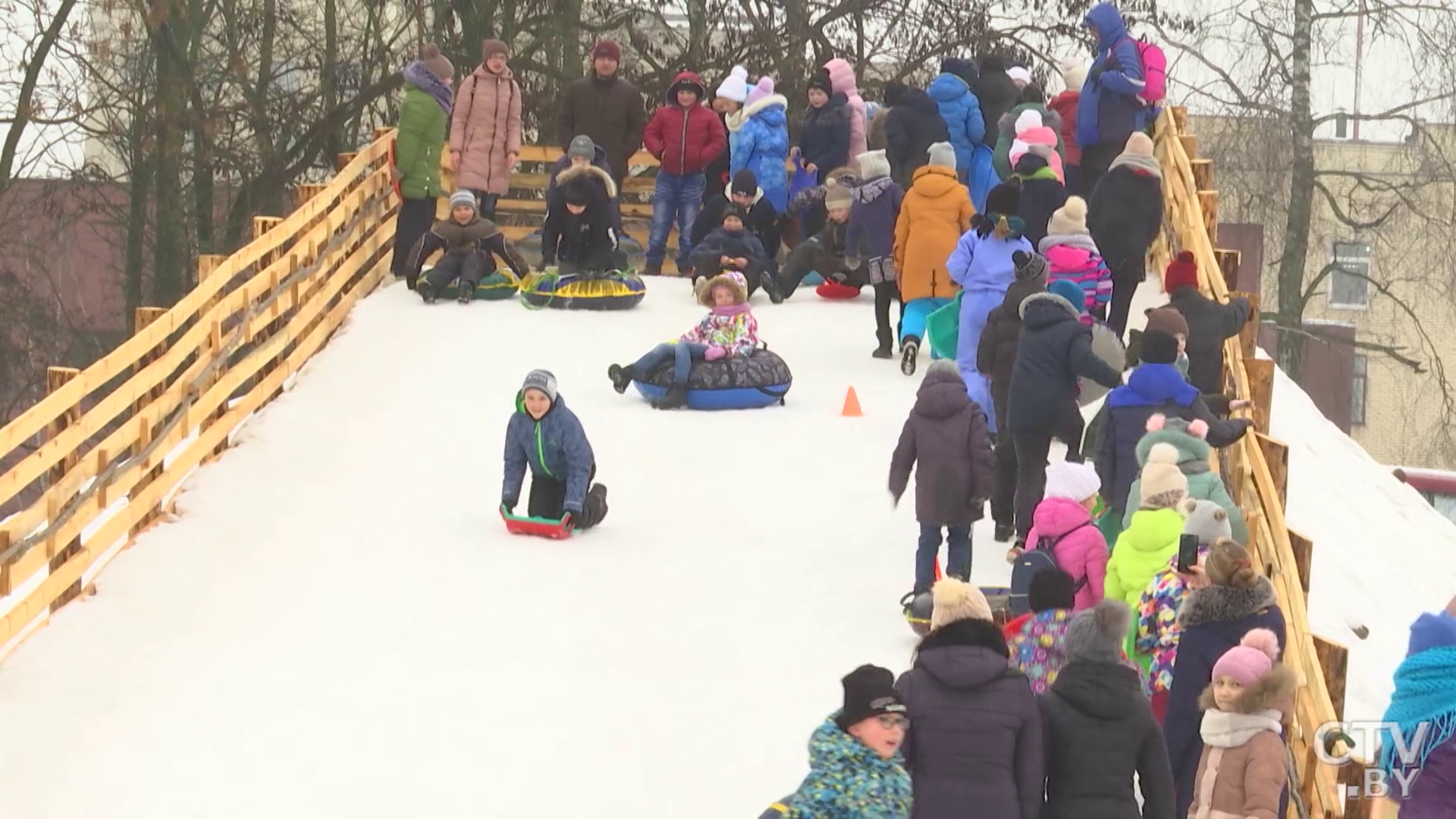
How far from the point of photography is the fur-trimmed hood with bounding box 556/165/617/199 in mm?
17125

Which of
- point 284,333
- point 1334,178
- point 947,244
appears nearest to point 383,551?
point 284,333

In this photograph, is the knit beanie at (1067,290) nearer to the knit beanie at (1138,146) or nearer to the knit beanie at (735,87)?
the knit beanie at (1138,146)

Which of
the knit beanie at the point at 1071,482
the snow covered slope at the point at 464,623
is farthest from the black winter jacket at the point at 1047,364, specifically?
the knit beanie at the point at 1071,482

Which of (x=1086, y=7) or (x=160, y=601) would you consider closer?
(x=160, y=601)

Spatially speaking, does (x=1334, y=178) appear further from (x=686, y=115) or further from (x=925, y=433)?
(x=925, y=433)

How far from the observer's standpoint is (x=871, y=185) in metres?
16.1

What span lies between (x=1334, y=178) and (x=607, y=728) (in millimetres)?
31440

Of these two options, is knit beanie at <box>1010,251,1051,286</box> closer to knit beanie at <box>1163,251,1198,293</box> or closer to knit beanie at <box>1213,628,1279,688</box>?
knit beanie at <box>1163,251,1198,293</box>

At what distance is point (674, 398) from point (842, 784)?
8.09m

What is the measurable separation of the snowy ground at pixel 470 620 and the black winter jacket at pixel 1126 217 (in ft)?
4.96

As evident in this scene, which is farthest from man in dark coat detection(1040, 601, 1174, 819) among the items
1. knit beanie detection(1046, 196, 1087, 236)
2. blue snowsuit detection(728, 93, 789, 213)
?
blue snowsuit detection(728, 93, 789, 213)

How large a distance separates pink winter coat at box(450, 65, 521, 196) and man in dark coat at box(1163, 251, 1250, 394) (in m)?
6.76

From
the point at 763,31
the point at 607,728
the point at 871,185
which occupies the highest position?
the point at 763,31

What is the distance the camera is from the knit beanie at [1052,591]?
8.18 m
